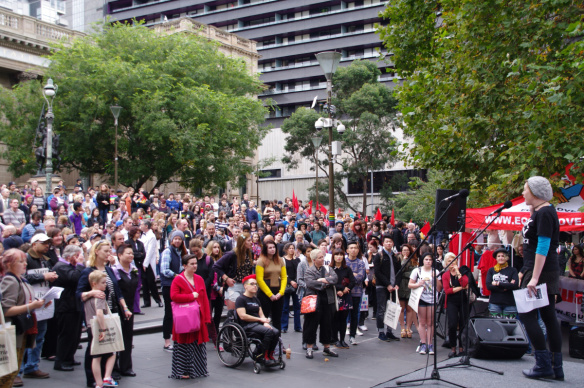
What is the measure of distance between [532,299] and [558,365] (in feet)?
3.04

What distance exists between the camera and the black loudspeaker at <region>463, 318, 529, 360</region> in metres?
8.61

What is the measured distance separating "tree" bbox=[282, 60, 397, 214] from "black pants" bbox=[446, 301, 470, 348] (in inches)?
1309

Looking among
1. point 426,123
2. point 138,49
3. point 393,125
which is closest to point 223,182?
point 138,49

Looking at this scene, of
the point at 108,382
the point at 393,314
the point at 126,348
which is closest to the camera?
the point at 108,382

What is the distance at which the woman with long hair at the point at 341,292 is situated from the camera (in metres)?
10.2

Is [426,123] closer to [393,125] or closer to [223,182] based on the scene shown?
[223,182]

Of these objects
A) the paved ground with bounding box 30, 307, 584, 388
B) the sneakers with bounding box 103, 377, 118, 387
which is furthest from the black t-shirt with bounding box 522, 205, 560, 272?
the sneakers with bounding box 103, 377, 118, 387

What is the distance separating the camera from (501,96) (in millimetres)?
13320

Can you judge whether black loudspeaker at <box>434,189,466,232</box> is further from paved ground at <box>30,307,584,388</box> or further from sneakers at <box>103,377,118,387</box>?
sneakers at <box>103,377,118,387</box>

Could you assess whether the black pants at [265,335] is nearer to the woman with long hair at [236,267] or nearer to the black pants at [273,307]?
the woman with long hair at [236,267]

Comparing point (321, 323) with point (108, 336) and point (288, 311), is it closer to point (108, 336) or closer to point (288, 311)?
point (288, 311)

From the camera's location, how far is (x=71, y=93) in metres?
33.9

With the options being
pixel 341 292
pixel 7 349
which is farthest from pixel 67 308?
pixel 341 292

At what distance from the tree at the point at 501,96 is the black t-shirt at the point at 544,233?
4.46 meters
